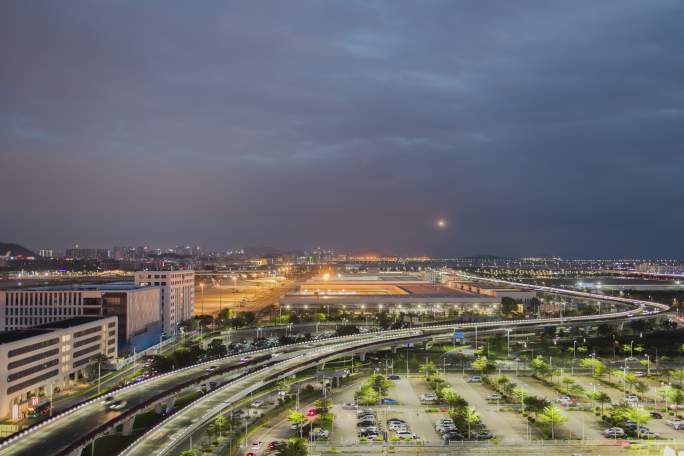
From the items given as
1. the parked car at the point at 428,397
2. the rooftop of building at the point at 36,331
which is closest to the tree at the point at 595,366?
the parked car at the point at 428,397

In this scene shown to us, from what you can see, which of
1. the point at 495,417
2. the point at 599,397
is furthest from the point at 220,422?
the point at 599,397

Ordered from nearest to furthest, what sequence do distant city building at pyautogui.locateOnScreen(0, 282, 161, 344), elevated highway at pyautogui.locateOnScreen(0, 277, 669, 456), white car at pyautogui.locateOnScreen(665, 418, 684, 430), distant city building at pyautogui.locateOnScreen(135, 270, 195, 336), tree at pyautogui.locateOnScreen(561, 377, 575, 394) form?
elevated highway at pyautogui.locateOnScreen(0, 277, 669, 456)
white car at pyautogui.locateOnScreen(665, 418, 684, 430)
tree at pyautogui.locateOnScreen(561, 377, 575, 394)
distant city building at pyautogui.locateOnScreen(0, 282, 161, 344)
distant city building at pyautogui.locateOnScreen(135, 270, 195, 336)

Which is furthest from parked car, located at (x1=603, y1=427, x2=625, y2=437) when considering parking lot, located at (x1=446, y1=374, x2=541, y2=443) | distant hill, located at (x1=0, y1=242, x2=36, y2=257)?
distant hill, located at (x1=0, y1=242, x2=36, y2=257)

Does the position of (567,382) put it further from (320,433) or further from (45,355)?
(45,355)

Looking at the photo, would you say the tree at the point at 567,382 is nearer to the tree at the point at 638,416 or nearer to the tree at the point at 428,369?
the tree at the point at 638,416

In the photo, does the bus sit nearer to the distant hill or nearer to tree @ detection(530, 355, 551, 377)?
tree @ detection(530, 355, 551, 377)

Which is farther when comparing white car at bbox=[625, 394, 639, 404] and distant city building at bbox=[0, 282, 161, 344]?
distant city building at bbox=[0, 282, 161, 344]
